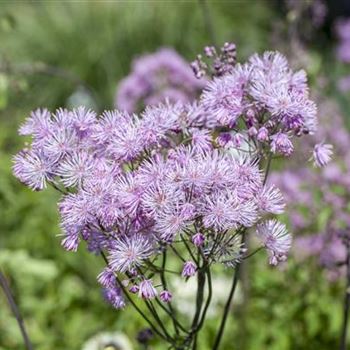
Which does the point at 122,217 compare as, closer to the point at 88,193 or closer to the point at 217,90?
the point at 88,193

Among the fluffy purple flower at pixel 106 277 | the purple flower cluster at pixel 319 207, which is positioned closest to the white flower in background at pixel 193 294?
the purple flower cluster at pixel 319 207

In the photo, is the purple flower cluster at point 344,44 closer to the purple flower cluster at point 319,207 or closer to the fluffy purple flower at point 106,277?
the purple flower cluster at point 319,207

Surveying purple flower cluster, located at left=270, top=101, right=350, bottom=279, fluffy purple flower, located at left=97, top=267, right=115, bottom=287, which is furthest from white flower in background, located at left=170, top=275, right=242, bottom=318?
fluffy purple flower, located at left=97, top=267, right=115, bottom=287

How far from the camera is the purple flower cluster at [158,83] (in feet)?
16.0

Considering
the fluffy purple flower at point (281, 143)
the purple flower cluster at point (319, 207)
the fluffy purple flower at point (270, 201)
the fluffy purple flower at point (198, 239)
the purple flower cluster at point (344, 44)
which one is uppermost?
the purple flower cluster at point (344, 44)

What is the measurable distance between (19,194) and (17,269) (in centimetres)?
166

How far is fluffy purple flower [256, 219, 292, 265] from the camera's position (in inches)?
76.7

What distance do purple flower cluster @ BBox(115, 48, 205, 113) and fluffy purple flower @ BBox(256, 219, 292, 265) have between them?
290 cm

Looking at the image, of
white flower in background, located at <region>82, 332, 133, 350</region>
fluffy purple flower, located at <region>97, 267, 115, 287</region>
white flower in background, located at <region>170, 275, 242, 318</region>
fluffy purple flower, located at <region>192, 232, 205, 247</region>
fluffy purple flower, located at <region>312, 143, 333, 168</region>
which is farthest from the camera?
white flower in background, located at <region>170, 275, 242, 318</region>

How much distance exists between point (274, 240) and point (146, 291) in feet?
1.04

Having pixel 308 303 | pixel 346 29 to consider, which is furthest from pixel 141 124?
pixel 346 29

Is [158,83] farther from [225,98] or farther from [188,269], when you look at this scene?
[188,269]

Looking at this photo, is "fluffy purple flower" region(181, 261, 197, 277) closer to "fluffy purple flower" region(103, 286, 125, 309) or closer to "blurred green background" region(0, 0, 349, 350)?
"fluffy purple flower" region(103, 286, 125, 309)

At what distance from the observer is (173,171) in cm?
188
